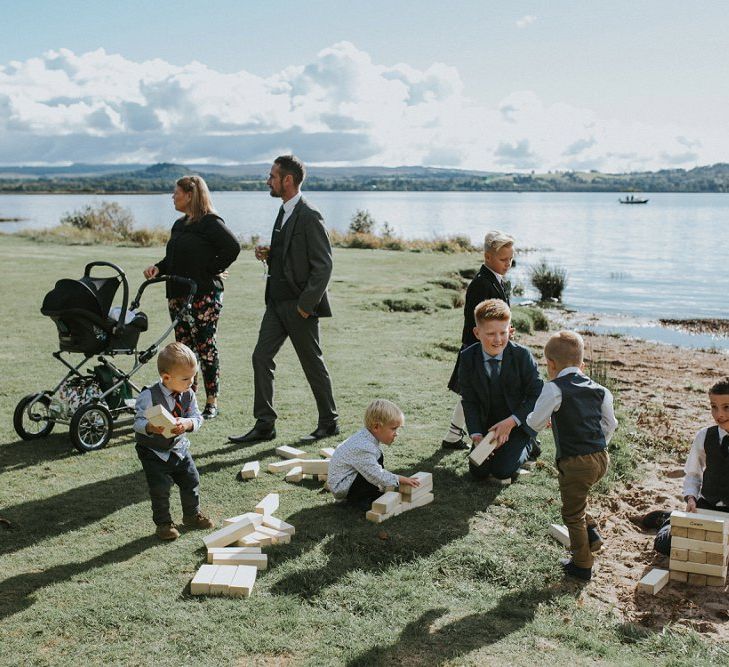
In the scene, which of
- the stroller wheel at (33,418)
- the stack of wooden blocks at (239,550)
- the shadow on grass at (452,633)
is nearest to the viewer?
the shadow on grass at (452,633)

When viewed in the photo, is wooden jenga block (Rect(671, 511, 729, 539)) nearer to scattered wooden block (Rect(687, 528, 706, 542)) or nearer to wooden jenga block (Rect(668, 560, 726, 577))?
scattered wooden block (Rect(687, 528, 706, 542))

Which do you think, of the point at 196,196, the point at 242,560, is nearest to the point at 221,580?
the point at 242,560

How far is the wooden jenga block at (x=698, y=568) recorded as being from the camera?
491 cm

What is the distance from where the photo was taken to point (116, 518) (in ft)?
19.0

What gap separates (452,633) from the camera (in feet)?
13.8

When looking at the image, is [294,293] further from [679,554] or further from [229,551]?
[679,554]

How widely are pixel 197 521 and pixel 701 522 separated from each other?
3.60 m

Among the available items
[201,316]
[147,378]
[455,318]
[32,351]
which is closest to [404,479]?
[201,316]

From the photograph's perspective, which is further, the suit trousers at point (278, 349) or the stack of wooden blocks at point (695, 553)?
the suit trousers at point (278, 349)

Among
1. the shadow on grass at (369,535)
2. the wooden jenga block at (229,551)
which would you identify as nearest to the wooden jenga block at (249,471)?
the shadow on grass at (369,535)

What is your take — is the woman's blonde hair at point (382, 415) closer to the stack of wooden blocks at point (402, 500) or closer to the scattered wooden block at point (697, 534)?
the stack of wooden blocks at point (402, 500)

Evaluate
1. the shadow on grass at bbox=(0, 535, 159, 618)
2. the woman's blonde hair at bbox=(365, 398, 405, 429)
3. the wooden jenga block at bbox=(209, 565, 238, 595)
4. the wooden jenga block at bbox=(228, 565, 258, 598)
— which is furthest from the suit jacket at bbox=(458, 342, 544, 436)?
the shadow on grass at bbox=(0, 535, 159, 618)

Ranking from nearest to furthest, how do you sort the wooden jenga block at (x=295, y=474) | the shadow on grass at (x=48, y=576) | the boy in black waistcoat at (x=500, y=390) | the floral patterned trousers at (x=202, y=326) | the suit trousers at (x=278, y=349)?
1. the shadow on grass at (x=48, y=576)
2. the boy in black waistcoat at (x=500, y=390)
3. the wooden jenga block at (x=295, y=474)
4. the suit trousers at (x=278, y=349)
5. the floral patterned trousers at (x=202, y=326)

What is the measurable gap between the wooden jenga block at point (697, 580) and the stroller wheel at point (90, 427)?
5.49m
